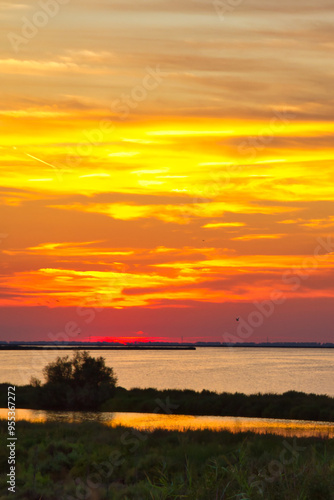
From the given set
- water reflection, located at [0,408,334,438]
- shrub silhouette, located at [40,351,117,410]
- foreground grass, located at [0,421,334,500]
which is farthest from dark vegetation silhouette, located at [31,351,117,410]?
foreground grass, located at [0,421,334,500]

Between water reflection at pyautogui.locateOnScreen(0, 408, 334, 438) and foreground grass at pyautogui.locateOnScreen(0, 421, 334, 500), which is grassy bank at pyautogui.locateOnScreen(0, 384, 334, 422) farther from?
foreground grass at pyautogui.locateOnScreen(0, 421, 334, 500)

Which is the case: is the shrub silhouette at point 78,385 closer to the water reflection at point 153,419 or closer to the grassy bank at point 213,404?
the grassy bank at point 213,404

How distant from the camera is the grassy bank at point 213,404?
2219 inches

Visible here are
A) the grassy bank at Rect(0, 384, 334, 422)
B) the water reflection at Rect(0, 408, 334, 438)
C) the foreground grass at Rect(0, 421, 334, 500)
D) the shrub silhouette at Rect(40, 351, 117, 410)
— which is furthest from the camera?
the shrub silhouette at Rect(40, 351, 117, 410)

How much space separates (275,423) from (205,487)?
40060 mm

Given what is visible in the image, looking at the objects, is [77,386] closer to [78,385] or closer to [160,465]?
[78,385]

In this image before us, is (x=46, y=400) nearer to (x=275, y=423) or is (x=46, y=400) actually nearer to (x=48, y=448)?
(x=275, y=423)

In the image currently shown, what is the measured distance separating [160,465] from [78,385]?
133 ft

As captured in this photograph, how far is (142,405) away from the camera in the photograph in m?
61.7

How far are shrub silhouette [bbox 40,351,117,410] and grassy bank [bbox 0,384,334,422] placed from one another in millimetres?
587

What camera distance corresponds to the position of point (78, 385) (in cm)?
6366

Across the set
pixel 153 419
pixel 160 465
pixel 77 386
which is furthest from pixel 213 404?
pixel 160 465

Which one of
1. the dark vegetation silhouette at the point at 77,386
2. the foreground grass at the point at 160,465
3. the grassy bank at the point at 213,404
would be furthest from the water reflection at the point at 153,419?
the foreground grass at the point at 160,465

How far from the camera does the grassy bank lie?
56375mm
